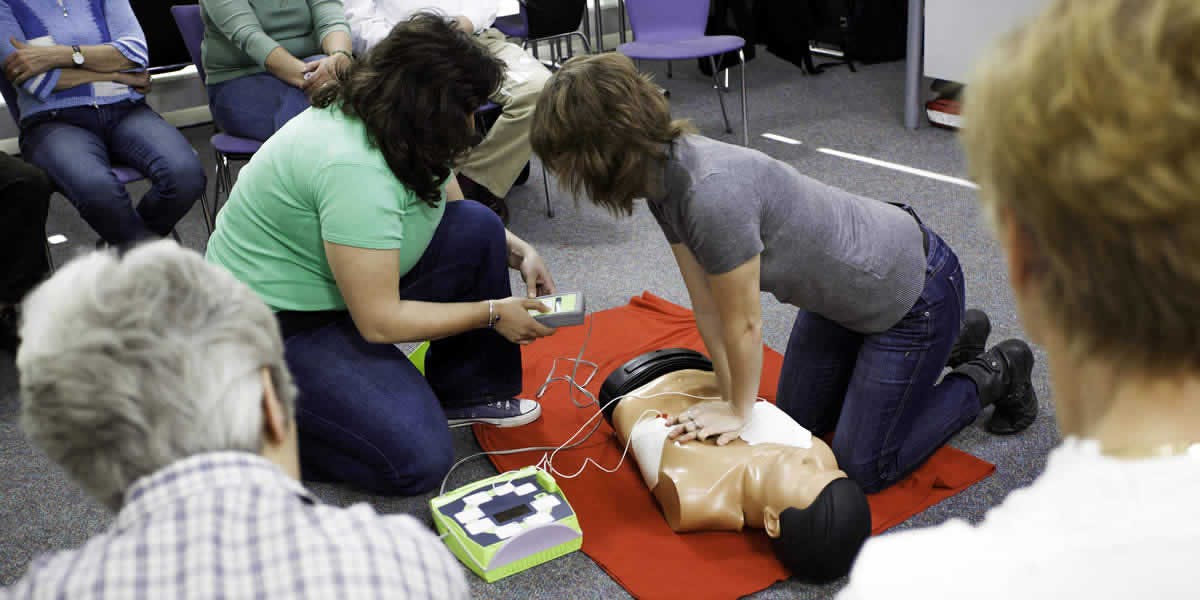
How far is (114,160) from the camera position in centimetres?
314

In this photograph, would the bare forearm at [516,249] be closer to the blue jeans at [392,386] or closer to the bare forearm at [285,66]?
the blue jeans at [392,386]

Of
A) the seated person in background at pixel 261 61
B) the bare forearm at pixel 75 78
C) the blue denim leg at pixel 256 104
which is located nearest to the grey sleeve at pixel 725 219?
the seated person in background at pixel 261 61

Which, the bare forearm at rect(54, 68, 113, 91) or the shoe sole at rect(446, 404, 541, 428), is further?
the bare forearm at rect(54, 68, 113, 91)

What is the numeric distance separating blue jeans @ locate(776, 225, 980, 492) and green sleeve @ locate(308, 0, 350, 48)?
205 centimetres

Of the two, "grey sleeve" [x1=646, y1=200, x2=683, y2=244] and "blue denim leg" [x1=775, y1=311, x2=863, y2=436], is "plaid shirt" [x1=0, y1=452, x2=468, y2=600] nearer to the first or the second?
"grey sleeve" [x1=646, y1=200, x2=683, y2=244]

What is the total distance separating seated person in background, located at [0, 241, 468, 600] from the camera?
29.4 inches

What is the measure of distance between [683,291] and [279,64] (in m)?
1.47

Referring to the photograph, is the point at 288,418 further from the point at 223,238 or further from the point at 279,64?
the point at 279,64

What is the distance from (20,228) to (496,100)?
1505 millimetres

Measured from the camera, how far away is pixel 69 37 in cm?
312

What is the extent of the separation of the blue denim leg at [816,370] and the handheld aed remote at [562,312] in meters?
0.46

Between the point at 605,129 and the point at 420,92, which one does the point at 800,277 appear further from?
the point at 420,92

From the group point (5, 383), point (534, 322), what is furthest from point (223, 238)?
point (5, 383)

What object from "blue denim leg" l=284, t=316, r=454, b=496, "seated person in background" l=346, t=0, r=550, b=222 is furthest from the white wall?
"blue denim leg" l=284, t=316, r=454, b=496
